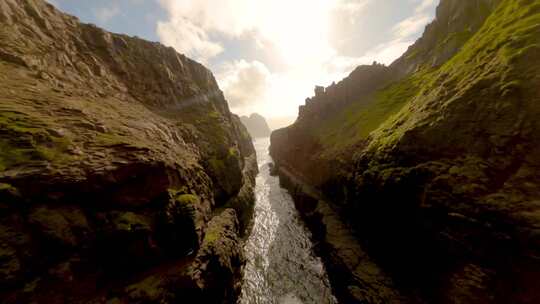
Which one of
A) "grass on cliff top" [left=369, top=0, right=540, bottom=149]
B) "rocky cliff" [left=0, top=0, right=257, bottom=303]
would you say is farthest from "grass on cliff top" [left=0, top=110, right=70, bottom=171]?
"grass on cliff top" [left=369, top=0, right=540, bottom=149]

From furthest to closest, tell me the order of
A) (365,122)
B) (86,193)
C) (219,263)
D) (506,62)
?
(365,122), (219,263), (506,62), (86,193)

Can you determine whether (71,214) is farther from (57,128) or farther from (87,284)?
(57,128)

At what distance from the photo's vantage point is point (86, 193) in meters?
13.6

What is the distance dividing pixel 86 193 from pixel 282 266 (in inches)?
870

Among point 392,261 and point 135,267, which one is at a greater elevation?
point 135,267

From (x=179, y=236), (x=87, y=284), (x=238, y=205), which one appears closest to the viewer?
(x=87, y=284)

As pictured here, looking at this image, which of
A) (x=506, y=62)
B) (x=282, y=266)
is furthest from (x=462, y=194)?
(x=282, y=266)

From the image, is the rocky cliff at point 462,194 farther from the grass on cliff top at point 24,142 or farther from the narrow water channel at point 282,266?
the grass on cliff top at point 24,142

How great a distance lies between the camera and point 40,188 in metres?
11.8

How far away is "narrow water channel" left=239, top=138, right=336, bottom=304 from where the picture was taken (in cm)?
1978

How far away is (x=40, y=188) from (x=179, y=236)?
1022cm

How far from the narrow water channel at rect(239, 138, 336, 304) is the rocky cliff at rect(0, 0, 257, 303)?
9.75 ft

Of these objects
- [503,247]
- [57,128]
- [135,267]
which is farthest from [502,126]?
[57,128]

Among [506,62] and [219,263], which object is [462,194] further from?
[219,263]
